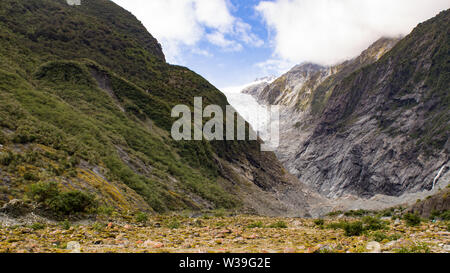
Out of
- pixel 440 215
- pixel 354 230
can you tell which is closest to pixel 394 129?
pixel 440 215

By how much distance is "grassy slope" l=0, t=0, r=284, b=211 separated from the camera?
58.5 ft

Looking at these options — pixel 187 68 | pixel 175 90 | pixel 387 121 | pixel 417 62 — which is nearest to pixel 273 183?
pixel 175 90

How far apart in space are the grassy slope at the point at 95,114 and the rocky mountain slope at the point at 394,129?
3371 inches

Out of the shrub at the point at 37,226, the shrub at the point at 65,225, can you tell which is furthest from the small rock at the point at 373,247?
the shrub at the point at 37,226

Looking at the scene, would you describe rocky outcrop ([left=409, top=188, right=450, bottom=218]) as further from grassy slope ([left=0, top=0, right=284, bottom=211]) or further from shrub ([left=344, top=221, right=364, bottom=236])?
grassy slope ([left=0, top=0, right=284, bottom=211])

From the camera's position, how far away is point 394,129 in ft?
484

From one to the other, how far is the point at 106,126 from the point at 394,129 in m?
150

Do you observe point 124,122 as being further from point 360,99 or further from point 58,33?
point 360,99

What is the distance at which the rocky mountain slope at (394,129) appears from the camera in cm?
12619

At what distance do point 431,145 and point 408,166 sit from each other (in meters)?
13.1

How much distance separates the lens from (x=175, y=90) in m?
75.5

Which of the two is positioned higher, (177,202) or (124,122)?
(124,122)
